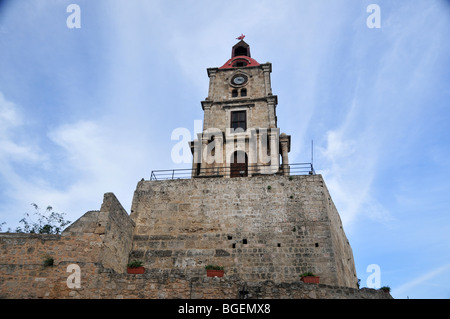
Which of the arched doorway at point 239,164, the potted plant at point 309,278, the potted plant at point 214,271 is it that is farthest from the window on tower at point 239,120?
the potted plant at point 309,278

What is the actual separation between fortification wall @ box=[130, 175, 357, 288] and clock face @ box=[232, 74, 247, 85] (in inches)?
453

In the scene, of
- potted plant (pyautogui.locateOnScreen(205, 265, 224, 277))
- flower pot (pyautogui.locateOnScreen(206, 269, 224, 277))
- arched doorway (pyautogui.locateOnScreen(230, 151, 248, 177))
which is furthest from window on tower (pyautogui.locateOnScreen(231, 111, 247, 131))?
flower pot (pyautogui.locateOnScreen(206, 269, 224, 277))

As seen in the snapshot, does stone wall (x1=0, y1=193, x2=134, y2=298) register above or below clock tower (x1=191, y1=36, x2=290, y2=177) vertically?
below

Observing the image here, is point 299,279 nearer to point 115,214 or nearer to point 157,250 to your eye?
point 157,250

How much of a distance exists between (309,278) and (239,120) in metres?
13.0

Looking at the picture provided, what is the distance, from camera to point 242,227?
1316 centimetres

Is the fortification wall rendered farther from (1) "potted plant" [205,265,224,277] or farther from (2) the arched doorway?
(2) the arched doorway

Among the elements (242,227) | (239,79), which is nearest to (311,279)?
(242,227)

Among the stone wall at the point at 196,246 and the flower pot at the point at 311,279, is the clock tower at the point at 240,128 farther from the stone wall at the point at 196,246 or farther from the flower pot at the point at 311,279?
the flower pot at the point at 311,279

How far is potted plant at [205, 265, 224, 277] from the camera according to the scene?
11211 millimetres

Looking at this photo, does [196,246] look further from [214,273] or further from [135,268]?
[135,268]
